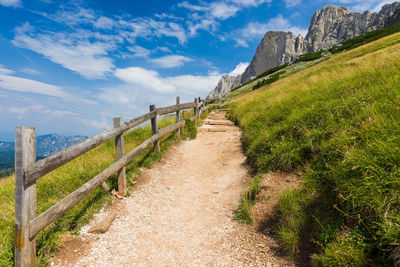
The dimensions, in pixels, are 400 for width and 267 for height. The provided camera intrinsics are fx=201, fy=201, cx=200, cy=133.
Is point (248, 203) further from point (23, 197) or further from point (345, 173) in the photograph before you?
point (23, 197)

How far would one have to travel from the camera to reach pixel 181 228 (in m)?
4.03

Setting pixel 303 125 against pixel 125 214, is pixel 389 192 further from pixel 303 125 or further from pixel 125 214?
pixel 125 214

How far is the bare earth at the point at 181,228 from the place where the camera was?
3.19 metres

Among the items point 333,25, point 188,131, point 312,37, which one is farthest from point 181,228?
point 312,37

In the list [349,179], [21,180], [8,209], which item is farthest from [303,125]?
[8,209]

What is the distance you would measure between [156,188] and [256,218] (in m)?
2.92

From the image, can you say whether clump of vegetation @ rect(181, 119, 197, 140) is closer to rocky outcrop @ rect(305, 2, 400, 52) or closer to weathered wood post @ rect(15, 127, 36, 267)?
weathered wood post @ rect(15, 127, 36, 267)

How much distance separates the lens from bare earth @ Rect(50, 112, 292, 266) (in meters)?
3.19

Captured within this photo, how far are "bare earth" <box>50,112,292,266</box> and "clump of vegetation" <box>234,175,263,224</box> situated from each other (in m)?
0.14

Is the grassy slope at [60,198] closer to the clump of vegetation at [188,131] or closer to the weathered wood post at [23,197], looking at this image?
the weathered wood post at [23,197]

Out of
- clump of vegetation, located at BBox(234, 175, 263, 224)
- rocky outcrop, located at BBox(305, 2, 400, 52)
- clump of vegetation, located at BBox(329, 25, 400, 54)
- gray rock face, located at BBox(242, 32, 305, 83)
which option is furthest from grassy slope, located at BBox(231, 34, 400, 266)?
gray rock face, located at BBox(242, 32, 305, 83)

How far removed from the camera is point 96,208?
420cm

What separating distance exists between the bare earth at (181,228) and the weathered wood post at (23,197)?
1.83 feet

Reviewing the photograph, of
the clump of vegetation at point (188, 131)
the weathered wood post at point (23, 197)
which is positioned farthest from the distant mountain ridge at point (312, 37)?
the weathered wood post at point (23, 197)
